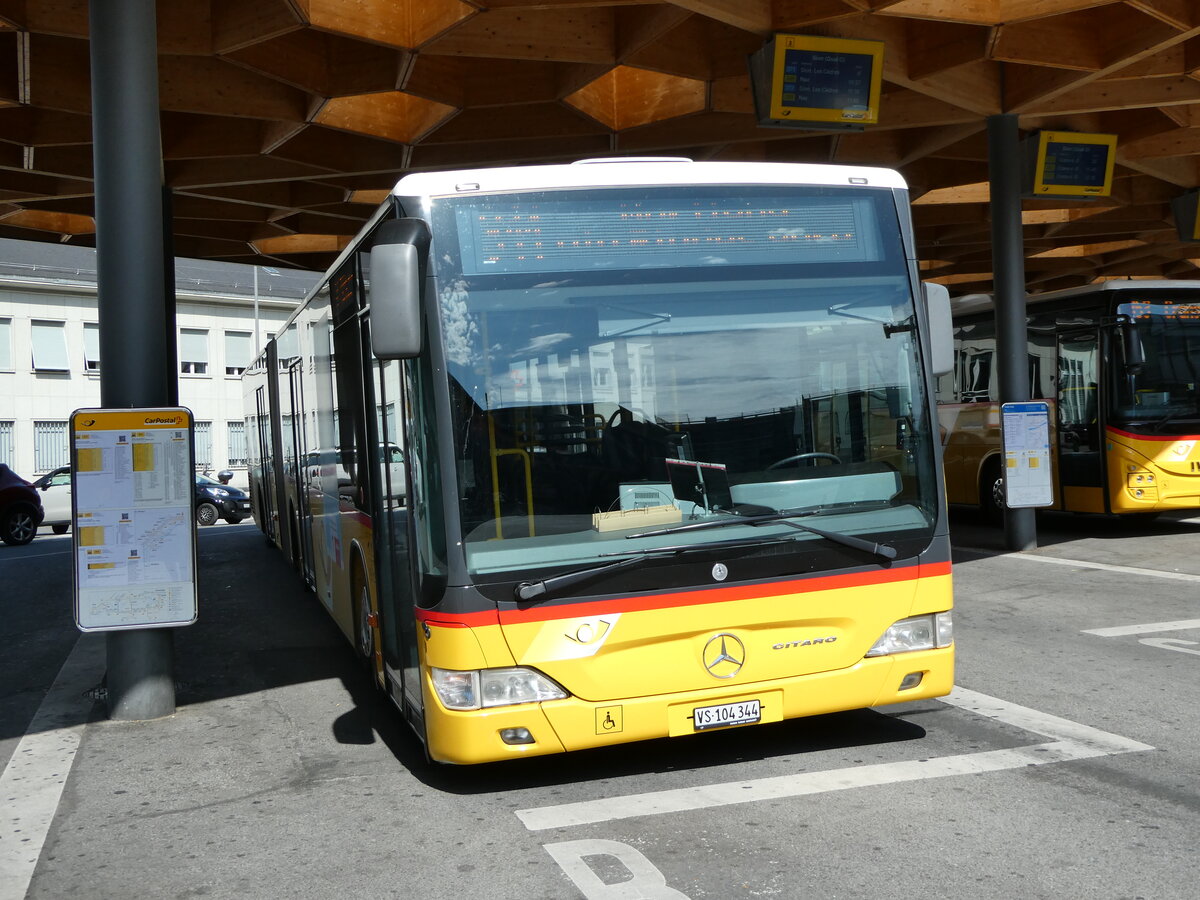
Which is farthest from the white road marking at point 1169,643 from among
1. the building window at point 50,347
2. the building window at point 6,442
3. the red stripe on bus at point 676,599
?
the building window at point 50,347

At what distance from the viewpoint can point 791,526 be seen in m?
5.66

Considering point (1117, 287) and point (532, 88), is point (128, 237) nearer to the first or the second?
point (532, 88)

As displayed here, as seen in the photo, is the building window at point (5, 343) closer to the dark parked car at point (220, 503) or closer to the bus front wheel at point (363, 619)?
the dark parked car at point (220, 503)

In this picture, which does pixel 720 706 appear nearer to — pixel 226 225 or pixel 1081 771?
pixel 1081 771

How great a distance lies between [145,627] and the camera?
302 inches

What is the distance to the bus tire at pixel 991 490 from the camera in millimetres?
19156

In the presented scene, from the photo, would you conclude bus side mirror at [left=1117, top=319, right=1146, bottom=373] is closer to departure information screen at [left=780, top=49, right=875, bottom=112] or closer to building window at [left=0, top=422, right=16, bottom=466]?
departure information screen at [left=780, top=49, right=875, bottom=112]

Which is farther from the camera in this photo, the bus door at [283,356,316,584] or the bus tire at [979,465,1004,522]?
the bus tire at [979,465,1004,522]

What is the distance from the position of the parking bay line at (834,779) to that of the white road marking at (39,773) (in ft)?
6.59

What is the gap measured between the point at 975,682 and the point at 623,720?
310cm

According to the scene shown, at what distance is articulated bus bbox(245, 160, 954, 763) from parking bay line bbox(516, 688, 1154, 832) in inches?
11.0

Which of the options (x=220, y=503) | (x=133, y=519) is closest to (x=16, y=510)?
(x=220, y=503)

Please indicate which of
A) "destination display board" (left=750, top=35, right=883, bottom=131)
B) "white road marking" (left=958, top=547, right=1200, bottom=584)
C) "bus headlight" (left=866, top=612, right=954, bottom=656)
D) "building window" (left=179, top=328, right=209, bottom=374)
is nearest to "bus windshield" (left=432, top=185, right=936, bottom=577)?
"bus headlight" (left=866, top=612, right=954, bottom=656)

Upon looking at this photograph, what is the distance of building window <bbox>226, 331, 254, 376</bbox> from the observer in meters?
47.7
